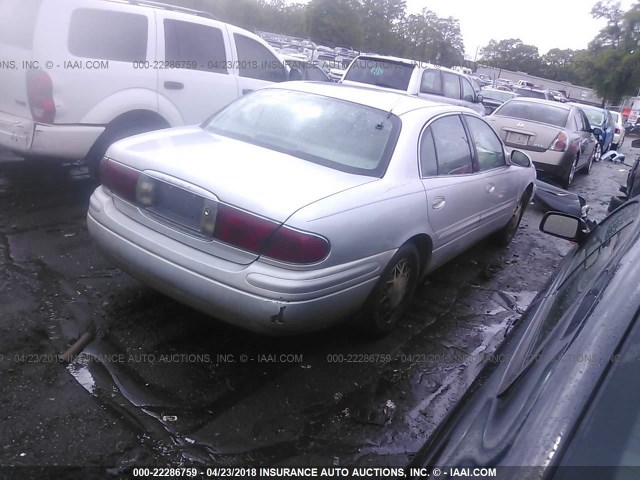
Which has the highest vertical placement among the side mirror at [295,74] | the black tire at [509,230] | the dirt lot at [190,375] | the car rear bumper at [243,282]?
the side mirror at [295,74]

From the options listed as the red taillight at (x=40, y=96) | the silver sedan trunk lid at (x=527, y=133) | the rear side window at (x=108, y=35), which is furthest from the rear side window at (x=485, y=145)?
the silver sedan trunk lid at (x=527, y=133)

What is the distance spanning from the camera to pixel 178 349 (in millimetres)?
3281

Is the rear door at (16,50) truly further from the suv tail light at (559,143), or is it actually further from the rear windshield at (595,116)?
the rear windshield at (595,116)

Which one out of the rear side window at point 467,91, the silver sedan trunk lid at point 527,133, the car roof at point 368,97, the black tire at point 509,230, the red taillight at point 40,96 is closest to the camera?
the car roof at point 368,97

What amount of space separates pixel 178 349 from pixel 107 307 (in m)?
0.70

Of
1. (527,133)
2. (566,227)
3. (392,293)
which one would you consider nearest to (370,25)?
(527,133)

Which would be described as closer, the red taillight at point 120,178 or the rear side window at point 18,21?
the red taillight at point 120,178

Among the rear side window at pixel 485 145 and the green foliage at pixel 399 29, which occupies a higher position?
the green foliage at pixel 399 29

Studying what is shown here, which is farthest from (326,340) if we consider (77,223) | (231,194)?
(77,223)

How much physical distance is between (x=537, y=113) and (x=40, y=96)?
864 cm

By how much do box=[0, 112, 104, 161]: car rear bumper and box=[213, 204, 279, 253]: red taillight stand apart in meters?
3.02

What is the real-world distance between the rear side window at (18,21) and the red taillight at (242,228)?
133 inches

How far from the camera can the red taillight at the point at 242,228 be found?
277 centimetres

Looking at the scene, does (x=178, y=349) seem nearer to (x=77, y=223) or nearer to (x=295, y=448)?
(x=295, y=448)
